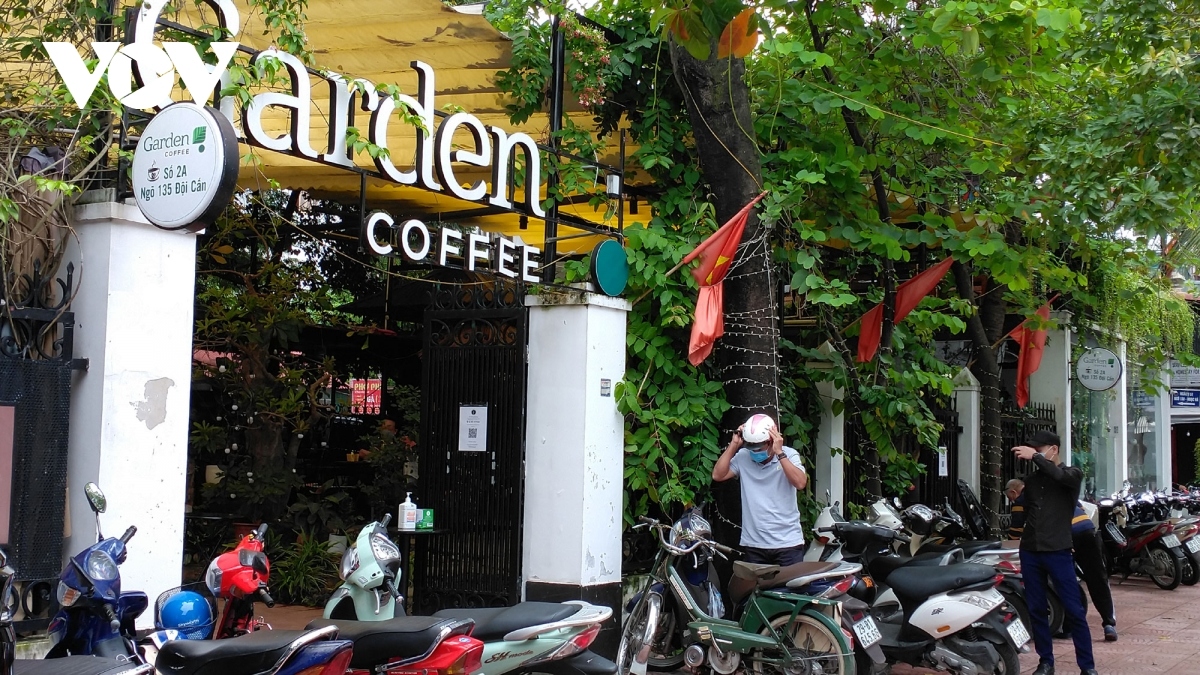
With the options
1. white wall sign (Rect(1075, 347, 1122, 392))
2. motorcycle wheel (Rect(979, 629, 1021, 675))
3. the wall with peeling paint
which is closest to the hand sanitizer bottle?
the wall with peeling paint

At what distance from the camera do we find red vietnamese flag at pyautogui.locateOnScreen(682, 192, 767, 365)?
8.73 metres

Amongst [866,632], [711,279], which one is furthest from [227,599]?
[711,279]

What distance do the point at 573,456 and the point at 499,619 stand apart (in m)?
2.95

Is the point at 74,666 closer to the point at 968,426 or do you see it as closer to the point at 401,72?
the point at 401,72

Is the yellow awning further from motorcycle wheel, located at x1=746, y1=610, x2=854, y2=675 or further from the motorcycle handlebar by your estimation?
motorcycle wheel, located at x1=746, y1=610, x2=854, y2=675

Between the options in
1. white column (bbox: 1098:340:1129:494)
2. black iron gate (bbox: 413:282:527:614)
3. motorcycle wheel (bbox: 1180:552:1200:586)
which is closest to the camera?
black iron gate (bbox: 413:282:527:614)

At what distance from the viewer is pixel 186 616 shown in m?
5.20

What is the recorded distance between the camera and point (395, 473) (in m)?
11.7

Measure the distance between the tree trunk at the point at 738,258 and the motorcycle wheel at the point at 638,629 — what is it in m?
1.95

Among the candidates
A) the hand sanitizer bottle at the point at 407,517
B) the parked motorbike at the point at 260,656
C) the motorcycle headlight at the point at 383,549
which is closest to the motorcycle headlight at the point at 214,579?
the motorcycle headlight at the point at 383,549

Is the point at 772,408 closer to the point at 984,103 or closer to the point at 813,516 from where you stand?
the point at 813,516

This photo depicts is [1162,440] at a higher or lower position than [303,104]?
lower

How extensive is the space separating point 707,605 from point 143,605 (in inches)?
157

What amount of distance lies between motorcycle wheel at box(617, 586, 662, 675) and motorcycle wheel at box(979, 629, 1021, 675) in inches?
87.0
